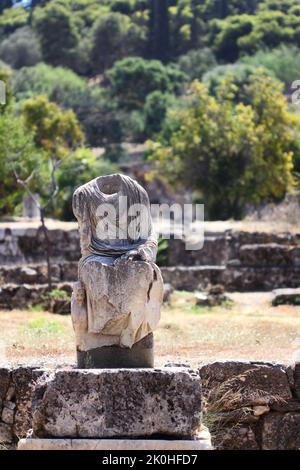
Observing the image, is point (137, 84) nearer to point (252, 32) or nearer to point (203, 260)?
point (252, 32)

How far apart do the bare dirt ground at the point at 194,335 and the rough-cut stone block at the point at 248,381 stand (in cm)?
26

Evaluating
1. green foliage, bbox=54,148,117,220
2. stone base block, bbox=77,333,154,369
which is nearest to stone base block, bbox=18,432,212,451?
stone base block, bbox=77,333,154,369

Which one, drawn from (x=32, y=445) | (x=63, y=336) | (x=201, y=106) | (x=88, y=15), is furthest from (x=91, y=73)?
(x=32, y=445)

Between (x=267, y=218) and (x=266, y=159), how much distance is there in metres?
7.67

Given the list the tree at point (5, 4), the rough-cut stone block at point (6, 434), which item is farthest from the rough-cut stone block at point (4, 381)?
the tree at point (5, 4)

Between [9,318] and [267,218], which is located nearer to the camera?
[9,318]

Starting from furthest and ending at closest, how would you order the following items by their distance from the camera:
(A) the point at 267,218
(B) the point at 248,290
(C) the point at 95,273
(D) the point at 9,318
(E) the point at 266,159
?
(E) the point at 266,159
(A) the point at 267,218
(B) the point at 248,290
(D) the point at 9,318
(C) the point at 95,273

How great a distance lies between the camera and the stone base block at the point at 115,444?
673 cm

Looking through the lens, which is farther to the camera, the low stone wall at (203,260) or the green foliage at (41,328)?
the low stone wall at (203,260)

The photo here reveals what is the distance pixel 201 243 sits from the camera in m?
23.0

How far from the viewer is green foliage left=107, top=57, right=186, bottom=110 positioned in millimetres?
63031

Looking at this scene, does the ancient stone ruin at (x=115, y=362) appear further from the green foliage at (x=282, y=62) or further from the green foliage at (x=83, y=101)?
the green foliage at (x=282, y=62)

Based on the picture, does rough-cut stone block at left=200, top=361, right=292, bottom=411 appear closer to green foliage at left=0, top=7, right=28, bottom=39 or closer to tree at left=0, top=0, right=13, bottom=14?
green foliage at left=0, top=7, right=28, bottom=39

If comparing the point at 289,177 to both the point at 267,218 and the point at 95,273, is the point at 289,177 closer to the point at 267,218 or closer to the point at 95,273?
the point at 267,218
